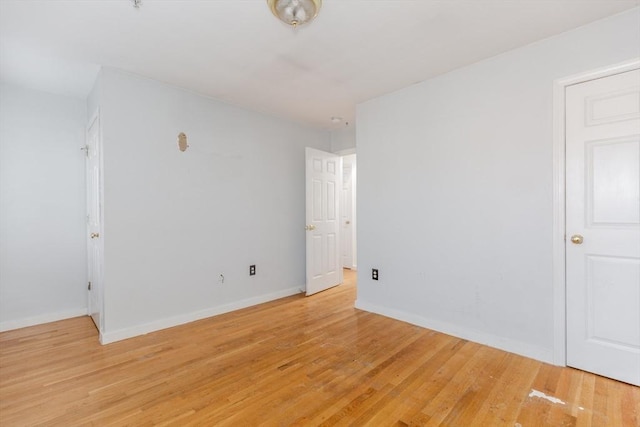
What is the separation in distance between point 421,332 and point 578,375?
1128 millimetres

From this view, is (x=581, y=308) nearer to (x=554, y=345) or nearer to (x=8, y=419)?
(x=554, y=345)

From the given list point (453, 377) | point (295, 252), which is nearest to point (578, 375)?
point (453, 377)

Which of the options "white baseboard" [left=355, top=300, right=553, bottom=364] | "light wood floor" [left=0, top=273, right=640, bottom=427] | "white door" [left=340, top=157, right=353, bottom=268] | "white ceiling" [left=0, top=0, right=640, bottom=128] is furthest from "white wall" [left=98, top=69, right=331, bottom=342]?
"white door" [left=340, top=157, right=353, bottom=268]

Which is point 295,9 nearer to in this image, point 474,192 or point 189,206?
point 474,192

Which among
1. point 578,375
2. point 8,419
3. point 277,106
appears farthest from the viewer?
point 277,106

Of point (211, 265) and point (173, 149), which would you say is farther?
point (211, 265)

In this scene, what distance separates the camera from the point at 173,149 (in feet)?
10.3

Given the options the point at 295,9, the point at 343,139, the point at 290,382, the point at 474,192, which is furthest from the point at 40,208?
the point at 474,192

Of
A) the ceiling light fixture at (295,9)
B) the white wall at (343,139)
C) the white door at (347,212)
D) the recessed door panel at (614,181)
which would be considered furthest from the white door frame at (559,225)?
the white door at (347,212)

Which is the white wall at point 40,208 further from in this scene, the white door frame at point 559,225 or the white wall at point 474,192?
the white door frame at point 559,225

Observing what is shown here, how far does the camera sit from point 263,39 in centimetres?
227

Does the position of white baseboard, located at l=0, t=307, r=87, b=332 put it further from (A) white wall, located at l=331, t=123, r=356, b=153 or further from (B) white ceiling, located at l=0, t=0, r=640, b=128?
(A) white wall, located at l=331, t=123, r=356, b=153

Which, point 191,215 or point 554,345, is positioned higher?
point 191,215

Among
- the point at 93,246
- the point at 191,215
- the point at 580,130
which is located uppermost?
the point at 580,130
